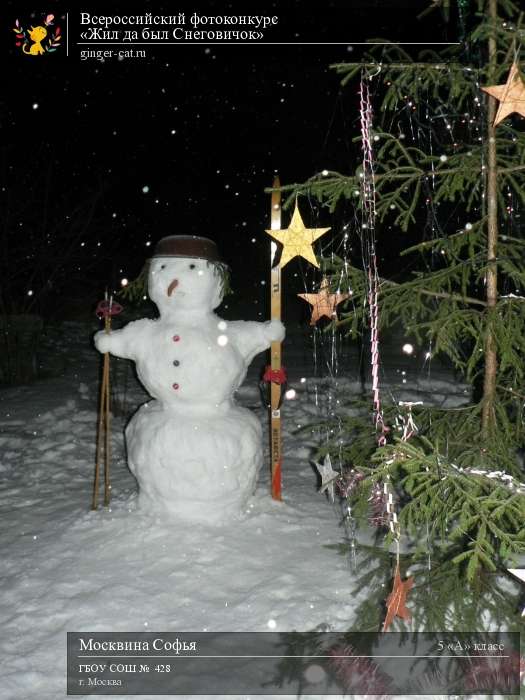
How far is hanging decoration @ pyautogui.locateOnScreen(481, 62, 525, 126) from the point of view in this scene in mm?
2602

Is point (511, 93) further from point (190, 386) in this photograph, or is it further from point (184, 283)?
point (190, 386)

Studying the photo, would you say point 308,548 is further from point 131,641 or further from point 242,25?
point 242,25

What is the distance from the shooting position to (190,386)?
4633mm

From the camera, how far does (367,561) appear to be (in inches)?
165

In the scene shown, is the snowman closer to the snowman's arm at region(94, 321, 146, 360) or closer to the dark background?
the snowman's arm at region(94, 321, 146, 360)

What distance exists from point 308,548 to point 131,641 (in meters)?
1.59

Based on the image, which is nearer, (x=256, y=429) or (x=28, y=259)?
(x=256, y=429)

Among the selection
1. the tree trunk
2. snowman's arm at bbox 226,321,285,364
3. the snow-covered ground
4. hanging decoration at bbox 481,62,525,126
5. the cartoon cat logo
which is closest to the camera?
hanging decoration at bbox 481,62,525,126

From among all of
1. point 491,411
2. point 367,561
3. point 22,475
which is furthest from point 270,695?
Result: point 22,475

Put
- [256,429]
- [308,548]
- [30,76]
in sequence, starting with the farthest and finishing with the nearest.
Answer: [30,76], [256,429], [308,548]

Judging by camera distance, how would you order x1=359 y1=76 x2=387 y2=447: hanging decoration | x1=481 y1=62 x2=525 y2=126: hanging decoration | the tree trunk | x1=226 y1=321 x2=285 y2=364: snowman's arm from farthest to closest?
x1=226 y1=321 x2=285 y2=364: snowman's arm → x1=359 y1=76 x2=387 y2=447: hanging decoration → the tree trunk → x1=481 y1=62 x2=525 y2=126: hanging decoration

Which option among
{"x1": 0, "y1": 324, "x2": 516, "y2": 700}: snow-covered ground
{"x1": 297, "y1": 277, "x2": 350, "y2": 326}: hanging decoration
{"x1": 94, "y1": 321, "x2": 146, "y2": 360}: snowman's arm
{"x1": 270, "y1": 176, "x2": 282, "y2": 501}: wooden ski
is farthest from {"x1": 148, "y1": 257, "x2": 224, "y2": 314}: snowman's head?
{"x1": 0, "y1": 324, "x2": 516, "y2": 700}: snow-covered ground

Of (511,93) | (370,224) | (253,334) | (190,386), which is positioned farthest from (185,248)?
(511,93)

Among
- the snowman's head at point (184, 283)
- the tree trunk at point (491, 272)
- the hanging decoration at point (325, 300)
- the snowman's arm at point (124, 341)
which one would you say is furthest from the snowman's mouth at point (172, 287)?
the tree trunk at point (491, 272)
